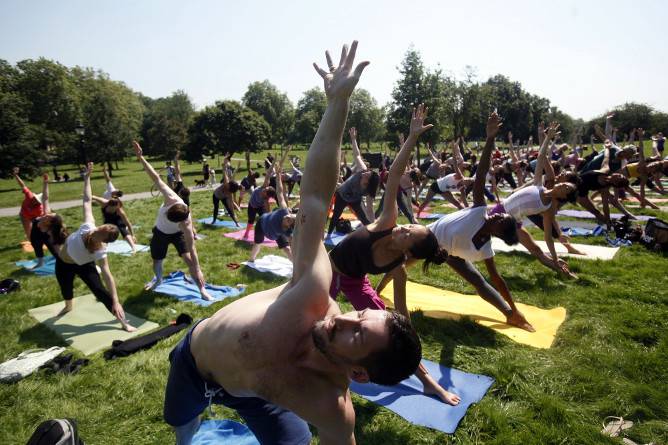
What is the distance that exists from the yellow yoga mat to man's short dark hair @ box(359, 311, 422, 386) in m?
3.74

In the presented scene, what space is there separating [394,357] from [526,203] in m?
5.88

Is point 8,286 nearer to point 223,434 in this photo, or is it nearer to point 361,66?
point 223,434

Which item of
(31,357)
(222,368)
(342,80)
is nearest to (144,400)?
(31,357)

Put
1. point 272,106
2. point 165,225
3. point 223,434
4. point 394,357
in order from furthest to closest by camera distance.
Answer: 1. point 272,106
2. point 165,225
3. point 223,434
4. point 394,357

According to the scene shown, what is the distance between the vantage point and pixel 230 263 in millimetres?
8195

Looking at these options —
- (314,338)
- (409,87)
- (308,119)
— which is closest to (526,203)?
(314,338)

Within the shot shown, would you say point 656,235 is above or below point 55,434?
above

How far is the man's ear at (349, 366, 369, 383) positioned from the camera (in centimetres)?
175

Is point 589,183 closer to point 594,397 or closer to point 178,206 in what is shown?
point 594,397

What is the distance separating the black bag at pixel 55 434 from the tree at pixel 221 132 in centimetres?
4023

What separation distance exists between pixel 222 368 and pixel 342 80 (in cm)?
161

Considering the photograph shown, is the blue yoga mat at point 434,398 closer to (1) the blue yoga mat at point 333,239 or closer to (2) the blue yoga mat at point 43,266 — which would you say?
(1) the blue yoga mat at point 333,239

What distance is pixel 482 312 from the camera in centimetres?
564

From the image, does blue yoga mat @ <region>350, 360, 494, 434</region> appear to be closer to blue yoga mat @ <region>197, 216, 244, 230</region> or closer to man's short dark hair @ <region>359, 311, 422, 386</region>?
man's short dark hair @ <region>359, 311, 422, 386</region>
